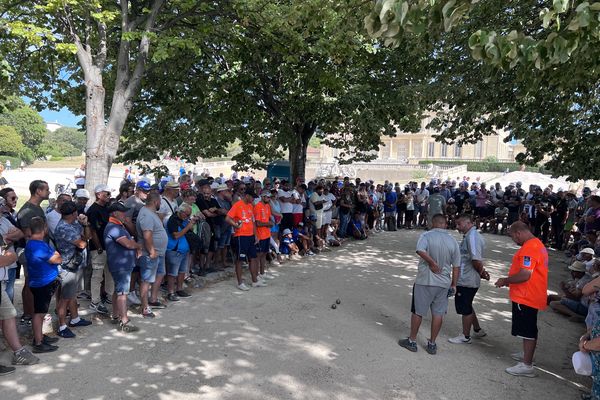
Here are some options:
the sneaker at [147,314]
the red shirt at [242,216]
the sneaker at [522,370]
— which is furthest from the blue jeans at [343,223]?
the sneaker at [522,370]

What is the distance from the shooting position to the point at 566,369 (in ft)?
17.7

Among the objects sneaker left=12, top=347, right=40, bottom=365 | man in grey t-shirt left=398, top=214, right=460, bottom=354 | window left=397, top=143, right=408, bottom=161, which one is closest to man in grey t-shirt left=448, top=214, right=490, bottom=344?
man in grey t-shirt left=398, top=214, right=460, bottom=354

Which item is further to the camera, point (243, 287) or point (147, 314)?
point (243, 287)

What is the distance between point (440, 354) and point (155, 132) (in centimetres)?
1211

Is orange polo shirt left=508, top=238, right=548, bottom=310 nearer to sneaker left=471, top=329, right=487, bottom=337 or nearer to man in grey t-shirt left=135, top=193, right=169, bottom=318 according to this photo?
sneaker left=471, top=329, right=487, bottom=337

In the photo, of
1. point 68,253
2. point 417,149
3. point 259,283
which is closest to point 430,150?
point 417,149

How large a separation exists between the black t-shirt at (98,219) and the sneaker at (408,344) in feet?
14.0

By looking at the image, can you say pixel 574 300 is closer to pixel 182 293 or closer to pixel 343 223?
pixel 182 293

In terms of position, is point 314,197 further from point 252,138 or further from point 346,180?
point 252,138

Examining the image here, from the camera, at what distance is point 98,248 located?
627 cm

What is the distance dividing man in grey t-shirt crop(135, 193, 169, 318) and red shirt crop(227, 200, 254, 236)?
1469 mm

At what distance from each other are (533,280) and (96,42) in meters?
9.97

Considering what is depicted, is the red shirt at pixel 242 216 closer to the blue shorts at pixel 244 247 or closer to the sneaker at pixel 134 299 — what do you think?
the blue shorts at pixel 244 247

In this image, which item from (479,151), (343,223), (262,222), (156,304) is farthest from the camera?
(479,151)
